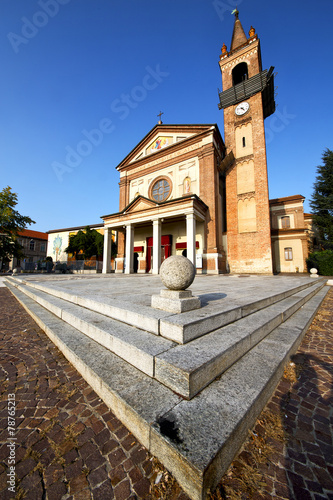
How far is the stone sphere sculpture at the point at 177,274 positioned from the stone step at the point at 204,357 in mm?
807

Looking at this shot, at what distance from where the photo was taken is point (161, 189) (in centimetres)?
2003

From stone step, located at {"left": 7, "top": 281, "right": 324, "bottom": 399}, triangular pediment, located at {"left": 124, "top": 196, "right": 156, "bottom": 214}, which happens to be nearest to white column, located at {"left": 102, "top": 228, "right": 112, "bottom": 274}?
triangular pediment, located at {"left": 124, "top": 196, "right": 156, "bottom": 214}

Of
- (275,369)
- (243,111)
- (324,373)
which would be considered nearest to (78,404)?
(275,369)

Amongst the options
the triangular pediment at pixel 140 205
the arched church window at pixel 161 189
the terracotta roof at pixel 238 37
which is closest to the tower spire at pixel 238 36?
the terracotta roof at pixel 238 37

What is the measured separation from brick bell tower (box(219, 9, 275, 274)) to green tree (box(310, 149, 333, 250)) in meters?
13.0

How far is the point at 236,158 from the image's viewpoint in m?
18.2

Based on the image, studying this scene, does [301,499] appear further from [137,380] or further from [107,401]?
[107,401]

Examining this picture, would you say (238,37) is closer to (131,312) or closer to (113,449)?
(131,312)

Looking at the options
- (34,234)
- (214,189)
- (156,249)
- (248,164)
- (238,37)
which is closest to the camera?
(156,249)

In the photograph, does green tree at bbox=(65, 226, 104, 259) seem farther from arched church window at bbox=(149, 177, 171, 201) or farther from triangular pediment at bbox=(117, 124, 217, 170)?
arched church window at bbox=(149, 177, 171, 201)

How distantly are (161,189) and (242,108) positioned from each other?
1096 cm

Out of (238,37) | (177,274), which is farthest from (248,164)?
(177,274)

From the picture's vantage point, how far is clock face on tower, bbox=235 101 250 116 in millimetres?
18273

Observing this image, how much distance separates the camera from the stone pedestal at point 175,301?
2.79 metres
